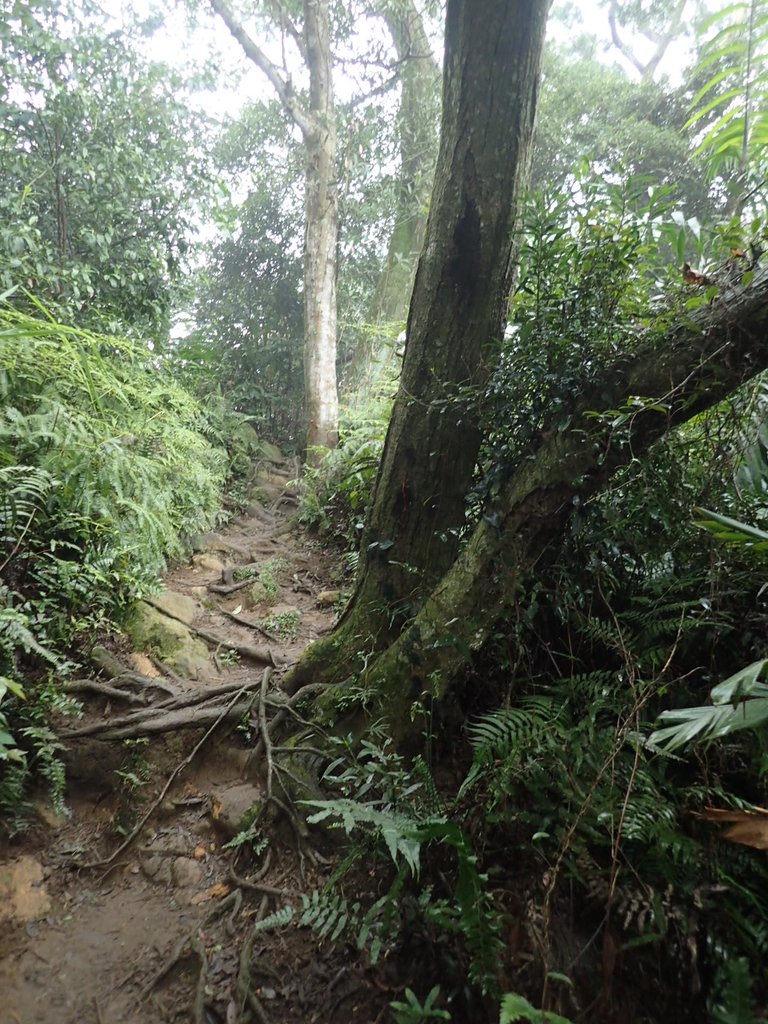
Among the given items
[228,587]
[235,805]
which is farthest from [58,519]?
[235,805]

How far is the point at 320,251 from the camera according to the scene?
7926 millimetres

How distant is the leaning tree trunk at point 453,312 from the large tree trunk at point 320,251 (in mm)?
4999

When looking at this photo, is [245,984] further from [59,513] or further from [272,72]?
[272,72]

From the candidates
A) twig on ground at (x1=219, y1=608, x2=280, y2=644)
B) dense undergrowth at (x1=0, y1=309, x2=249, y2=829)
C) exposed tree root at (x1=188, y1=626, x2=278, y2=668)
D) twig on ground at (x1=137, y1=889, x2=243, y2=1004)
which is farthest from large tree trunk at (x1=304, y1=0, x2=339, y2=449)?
twig on ground at (x1=137, y1=889, x2=243, y2=1004)

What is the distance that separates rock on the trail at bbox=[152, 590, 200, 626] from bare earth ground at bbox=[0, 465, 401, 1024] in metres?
0.54

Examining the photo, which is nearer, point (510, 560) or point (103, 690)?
point (510, 560)

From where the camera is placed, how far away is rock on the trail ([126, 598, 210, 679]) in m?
3.65

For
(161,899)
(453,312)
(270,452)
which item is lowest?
(161,899)

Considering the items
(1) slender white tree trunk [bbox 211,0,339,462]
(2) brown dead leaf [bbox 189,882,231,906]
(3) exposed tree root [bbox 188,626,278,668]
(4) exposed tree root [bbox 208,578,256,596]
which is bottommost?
(2) brown dead leaf [bbox 189,882,231,906]

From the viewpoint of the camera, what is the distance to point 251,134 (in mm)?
10117

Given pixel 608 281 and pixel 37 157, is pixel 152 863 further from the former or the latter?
pixel 37 157

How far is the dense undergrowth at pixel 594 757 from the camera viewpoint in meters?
1.47

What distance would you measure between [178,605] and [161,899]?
7.40ft

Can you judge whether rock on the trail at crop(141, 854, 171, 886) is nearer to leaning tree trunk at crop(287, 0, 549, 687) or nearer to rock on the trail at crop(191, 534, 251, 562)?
leaning tree trunk at crop(287, 0, 549, 687)
